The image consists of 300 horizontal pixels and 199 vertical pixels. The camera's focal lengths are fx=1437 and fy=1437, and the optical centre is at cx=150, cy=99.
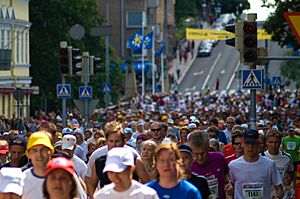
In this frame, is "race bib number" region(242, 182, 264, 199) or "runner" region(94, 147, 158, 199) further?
"race bib number" region(242, 182, 264, 199)

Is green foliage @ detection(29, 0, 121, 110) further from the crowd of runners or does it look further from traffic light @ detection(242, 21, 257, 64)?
the crowd of runners

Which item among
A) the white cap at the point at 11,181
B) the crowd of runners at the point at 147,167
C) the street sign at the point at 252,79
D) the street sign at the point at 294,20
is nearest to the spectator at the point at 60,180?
the crowd of runners at the point at 147,167

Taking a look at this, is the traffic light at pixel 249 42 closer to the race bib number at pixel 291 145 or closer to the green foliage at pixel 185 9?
the race bib number at pixel 291 145

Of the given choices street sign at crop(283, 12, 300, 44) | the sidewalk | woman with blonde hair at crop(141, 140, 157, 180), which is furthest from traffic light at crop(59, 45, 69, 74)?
the sidewalk

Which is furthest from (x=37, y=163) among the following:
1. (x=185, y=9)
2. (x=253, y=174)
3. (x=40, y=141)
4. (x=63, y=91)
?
(x=185, y=9)

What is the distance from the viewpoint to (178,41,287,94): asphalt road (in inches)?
4695

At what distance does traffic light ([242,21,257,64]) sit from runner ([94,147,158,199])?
535 inches

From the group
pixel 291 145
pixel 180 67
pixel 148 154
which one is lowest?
pixel 291 145

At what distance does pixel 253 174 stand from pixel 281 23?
2890cm

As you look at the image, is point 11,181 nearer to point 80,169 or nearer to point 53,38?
point 80,169

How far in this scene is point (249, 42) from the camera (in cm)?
2547

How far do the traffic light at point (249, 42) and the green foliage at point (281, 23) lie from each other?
61.8ft

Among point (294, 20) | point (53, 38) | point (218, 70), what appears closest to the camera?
point (294, 20)

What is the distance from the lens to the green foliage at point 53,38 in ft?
247
